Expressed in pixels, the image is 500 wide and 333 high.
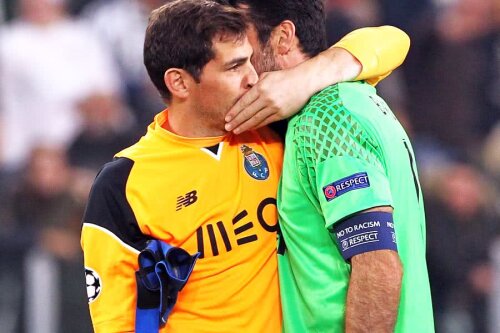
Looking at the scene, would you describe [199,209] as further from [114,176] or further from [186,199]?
[114,176]

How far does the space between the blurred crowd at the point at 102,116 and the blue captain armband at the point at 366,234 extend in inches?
148

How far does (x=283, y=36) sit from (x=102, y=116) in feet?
12.7

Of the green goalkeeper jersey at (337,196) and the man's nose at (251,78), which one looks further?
the man's nose at (251,78)

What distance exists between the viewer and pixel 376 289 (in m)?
2.90

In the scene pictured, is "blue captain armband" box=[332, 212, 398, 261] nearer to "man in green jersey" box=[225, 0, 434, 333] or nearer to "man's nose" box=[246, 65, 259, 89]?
"man in green jersey" box=[225, 0, 434, 333]

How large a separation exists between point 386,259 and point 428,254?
371 cm

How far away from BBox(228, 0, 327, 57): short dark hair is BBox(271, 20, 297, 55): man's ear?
14 millimetres

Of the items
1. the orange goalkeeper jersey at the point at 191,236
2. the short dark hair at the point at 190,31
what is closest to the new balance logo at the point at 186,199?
the orange goalkeeper jersey at the point at 191,236

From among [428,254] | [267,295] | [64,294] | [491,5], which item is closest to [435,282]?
[428,254]

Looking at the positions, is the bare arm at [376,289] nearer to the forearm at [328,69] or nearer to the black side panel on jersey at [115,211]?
the forearm at [328,69]

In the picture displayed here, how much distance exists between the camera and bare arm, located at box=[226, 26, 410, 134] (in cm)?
317

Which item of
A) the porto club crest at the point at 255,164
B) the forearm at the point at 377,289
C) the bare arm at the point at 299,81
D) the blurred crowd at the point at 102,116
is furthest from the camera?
the blurred crowd at the point at 102,116

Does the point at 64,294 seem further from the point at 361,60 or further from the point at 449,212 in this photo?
the point at 361,60

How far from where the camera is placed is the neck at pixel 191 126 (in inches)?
133
